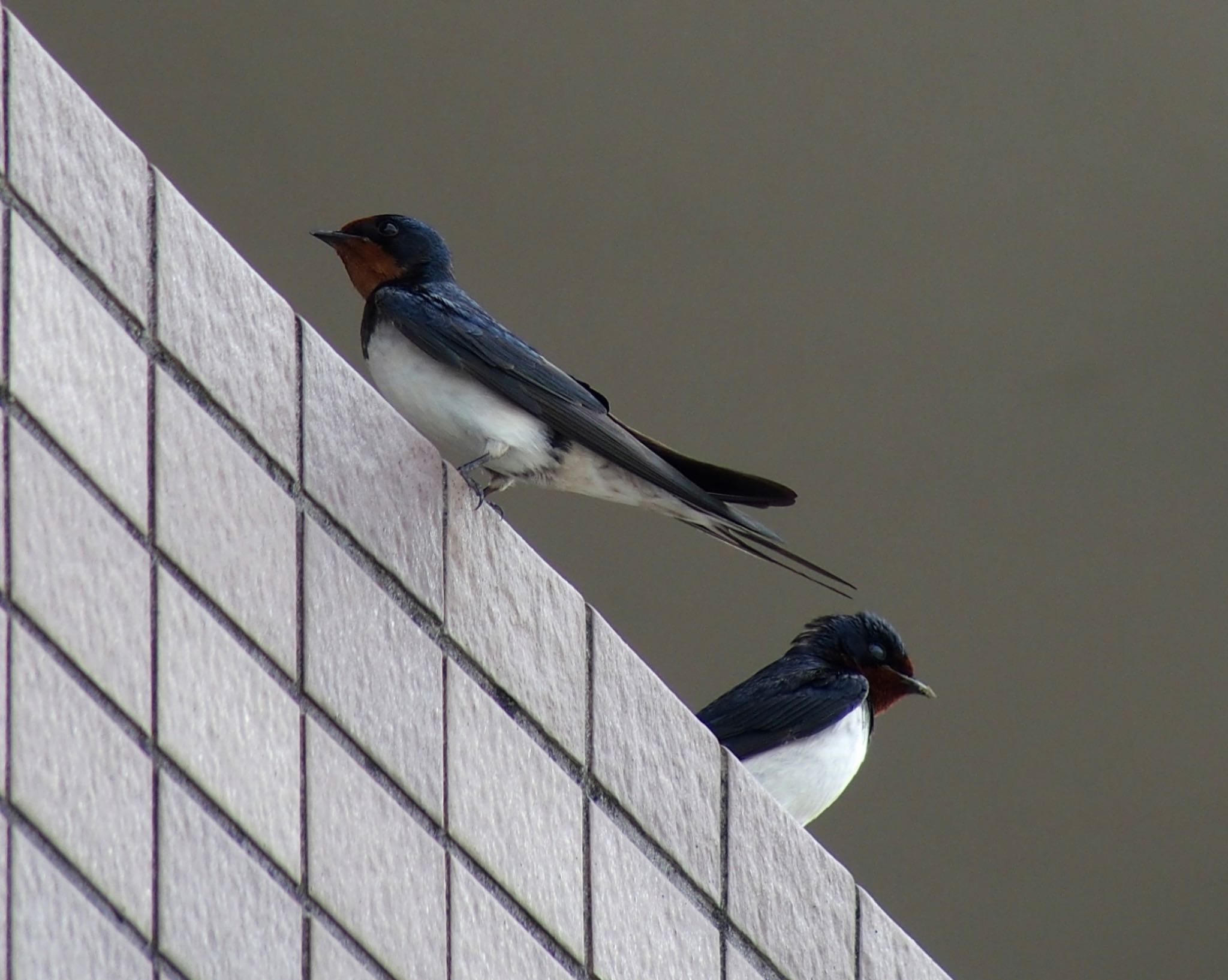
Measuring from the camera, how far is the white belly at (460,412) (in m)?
2.90

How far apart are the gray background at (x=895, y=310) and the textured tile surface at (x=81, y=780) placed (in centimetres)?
342

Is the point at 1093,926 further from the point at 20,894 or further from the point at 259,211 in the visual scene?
the point at 20,894

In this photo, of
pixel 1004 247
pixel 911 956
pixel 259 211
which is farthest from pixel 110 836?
pixel 1004 247

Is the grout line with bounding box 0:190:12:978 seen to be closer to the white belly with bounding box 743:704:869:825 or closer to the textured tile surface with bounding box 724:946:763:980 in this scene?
the textured tile surface with bounding box 724:946:763:980

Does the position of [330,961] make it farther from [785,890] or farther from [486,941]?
[785,890]

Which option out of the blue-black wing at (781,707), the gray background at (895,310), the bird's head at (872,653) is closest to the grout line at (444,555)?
the blue-black wing at (781,707)

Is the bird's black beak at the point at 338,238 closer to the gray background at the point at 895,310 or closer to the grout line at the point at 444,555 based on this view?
the grout line at the point at 444,555

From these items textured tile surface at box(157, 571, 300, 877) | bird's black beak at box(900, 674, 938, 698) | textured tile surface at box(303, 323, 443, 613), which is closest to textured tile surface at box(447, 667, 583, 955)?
textured tile surface at box(303, 323, 443, 613)

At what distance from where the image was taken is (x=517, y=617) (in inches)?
95.0

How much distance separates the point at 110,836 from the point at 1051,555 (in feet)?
14.0

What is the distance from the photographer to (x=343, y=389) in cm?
226

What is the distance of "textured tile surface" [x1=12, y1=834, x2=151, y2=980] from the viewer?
1712 millimetres

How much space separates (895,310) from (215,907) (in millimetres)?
3833

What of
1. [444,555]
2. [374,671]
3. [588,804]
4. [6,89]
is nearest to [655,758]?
[588,804]
